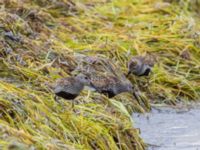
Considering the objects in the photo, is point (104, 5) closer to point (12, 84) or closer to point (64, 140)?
point (12, 84)

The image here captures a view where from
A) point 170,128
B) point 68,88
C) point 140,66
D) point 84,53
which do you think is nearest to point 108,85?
point 170,128

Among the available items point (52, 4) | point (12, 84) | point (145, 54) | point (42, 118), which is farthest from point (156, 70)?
point (42, 118)

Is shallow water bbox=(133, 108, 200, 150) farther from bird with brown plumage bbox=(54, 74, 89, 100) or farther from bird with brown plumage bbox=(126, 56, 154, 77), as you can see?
bird with brown plumage bbox=(54, 74, 89, 100)

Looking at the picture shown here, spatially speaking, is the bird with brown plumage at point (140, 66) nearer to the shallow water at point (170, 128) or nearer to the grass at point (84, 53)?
the grass at point (84, 53)

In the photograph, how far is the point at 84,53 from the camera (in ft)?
31.4

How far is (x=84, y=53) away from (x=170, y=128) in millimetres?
1713

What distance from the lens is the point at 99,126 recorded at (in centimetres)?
705

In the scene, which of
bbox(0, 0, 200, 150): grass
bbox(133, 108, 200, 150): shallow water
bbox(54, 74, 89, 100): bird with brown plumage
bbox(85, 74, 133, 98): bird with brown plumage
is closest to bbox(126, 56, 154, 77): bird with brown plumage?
bbox(0, 0, 200, 150): grass

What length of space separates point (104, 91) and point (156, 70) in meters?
1.64

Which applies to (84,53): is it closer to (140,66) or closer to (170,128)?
(140,66)

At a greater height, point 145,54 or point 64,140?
point 64,140

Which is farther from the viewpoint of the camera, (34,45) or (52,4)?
(52,4)

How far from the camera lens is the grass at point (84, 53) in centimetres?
670

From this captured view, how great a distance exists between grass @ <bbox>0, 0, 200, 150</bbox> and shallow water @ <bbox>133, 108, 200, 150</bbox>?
20cm
